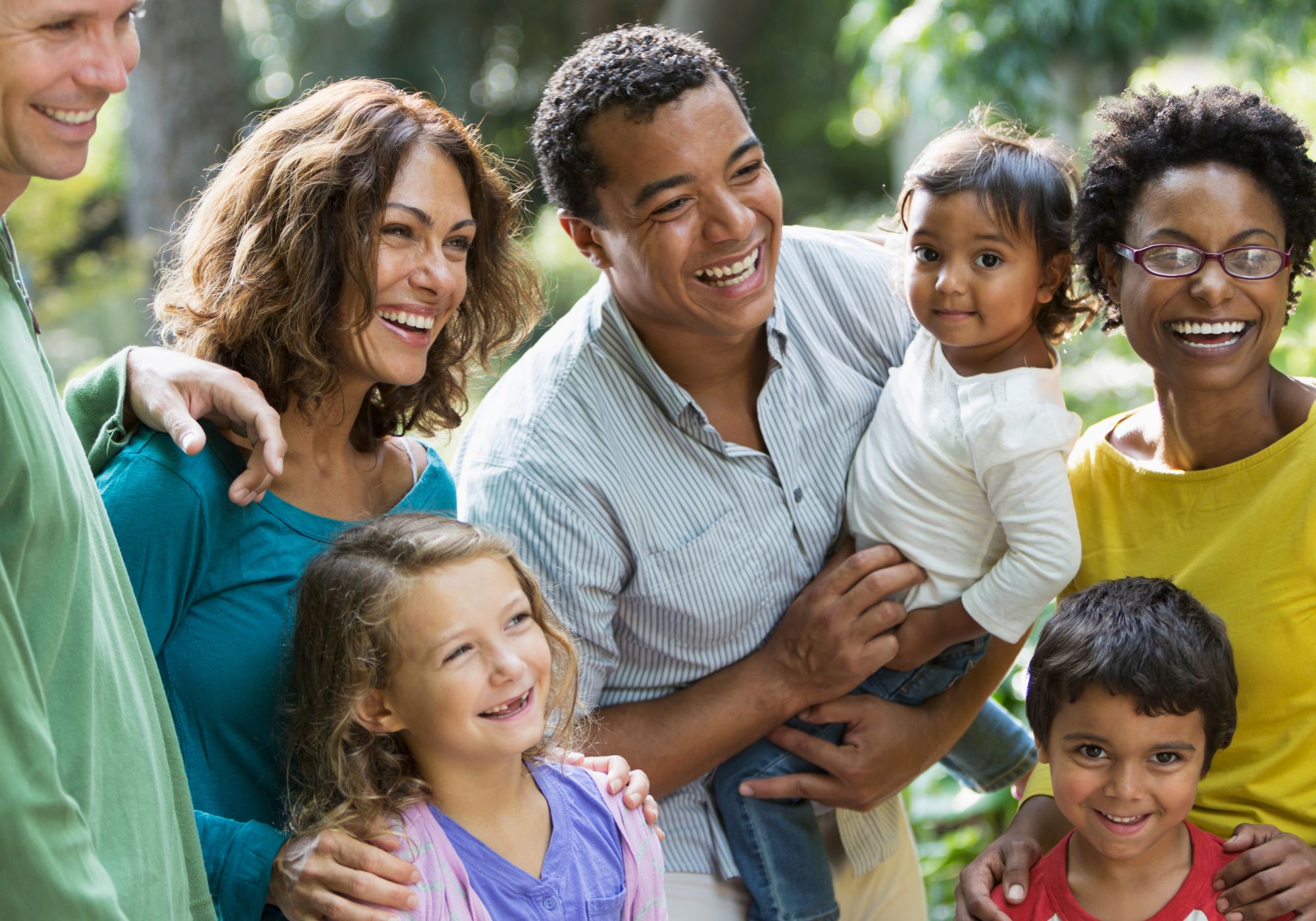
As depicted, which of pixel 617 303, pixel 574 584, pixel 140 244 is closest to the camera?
pixel 574 584

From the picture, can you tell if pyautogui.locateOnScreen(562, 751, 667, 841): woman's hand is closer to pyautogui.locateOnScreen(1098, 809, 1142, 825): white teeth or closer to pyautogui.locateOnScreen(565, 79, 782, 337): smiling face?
pyautogui.locateOnScreen(1098, 809, 1142, 825): white teeth

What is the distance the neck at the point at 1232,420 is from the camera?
2.35m

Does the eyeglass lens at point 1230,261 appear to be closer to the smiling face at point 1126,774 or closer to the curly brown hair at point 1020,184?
the curly brown hair at point 1020,184

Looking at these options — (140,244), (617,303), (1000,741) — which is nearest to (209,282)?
(617,303)

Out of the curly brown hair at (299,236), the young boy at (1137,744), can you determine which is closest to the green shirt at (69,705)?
the curly brown hair at (299,236)

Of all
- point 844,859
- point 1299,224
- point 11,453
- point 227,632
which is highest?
point 1299,224

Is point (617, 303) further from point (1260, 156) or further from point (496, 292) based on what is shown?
point (1260, 156)

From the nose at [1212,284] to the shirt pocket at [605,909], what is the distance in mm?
1415

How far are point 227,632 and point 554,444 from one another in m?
0.77

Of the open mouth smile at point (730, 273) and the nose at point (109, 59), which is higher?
the nose at point (109, 59)

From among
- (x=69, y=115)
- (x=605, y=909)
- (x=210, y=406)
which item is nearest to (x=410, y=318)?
(x=210, y=406)

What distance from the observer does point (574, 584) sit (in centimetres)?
255

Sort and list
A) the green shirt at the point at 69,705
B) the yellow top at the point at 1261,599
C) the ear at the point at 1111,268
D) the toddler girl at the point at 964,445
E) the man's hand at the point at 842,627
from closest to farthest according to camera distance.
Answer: the green shirt at the point at 69,705, the yellow top at the point at 1261,599, the ear at the point at 1111,268, the toddler girl at the point at 964,445, the man's hand at the point at 842,627

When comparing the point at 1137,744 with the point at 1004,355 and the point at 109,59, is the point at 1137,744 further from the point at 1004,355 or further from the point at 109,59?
the point at 109,59
